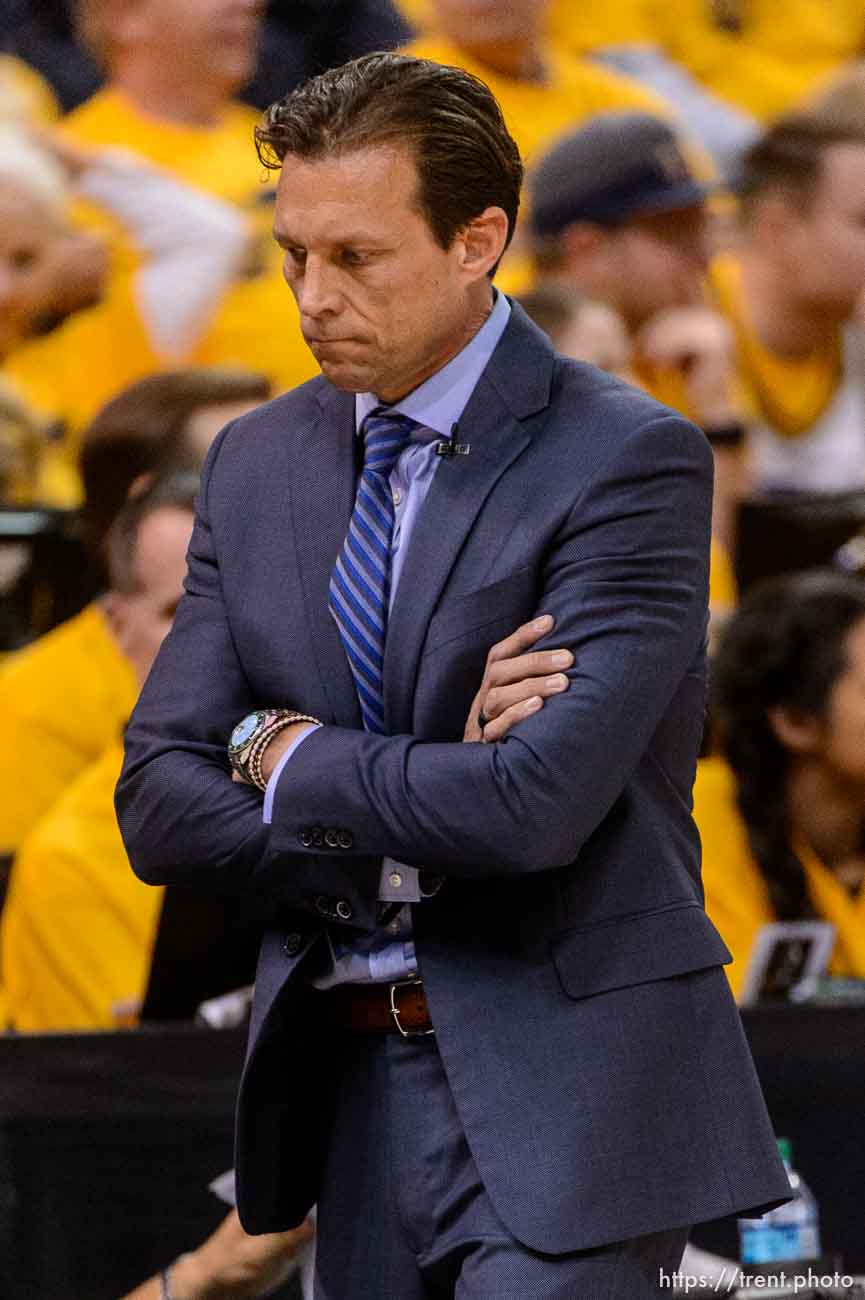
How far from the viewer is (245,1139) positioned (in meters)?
1.80

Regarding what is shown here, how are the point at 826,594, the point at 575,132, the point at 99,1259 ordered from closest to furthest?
1. the point at 99,1259
2. the point at 826,594
3. the point at 575,132

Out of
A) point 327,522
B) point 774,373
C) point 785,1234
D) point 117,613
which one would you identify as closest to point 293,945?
point 327,522

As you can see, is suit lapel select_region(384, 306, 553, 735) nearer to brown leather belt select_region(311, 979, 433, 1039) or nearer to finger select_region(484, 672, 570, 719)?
finger select_region(484, 672, 570, 719)

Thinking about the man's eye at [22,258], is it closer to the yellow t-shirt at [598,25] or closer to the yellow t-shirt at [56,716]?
the yellow t-shirt at [56,716]

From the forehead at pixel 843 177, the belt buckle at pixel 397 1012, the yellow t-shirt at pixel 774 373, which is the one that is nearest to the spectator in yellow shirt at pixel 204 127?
the yellow t-shirt at pixel 774 373

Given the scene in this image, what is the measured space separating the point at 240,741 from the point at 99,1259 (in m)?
1.47

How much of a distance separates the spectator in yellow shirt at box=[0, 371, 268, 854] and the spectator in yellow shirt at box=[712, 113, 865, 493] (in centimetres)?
166

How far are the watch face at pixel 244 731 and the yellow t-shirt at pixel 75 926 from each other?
1.97 m

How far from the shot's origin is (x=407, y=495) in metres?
1.76

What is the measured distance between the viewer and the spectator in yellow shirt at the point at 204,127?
4.97 meters

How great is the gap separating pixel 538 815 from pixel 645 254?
3.82 m

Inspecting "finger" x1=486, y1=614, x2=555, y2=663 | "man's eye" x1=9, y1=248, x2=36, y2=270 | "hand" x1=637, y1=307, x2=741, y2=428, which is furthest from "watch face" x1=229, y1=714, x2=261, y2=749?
"hand" x1=637, y1=307, x2=741, y2=428

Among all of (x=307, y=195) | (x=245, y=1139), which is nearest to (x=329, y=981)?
(x=245, y=1139)

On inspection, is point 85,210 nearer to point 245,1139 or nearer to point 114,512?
point 114,512
